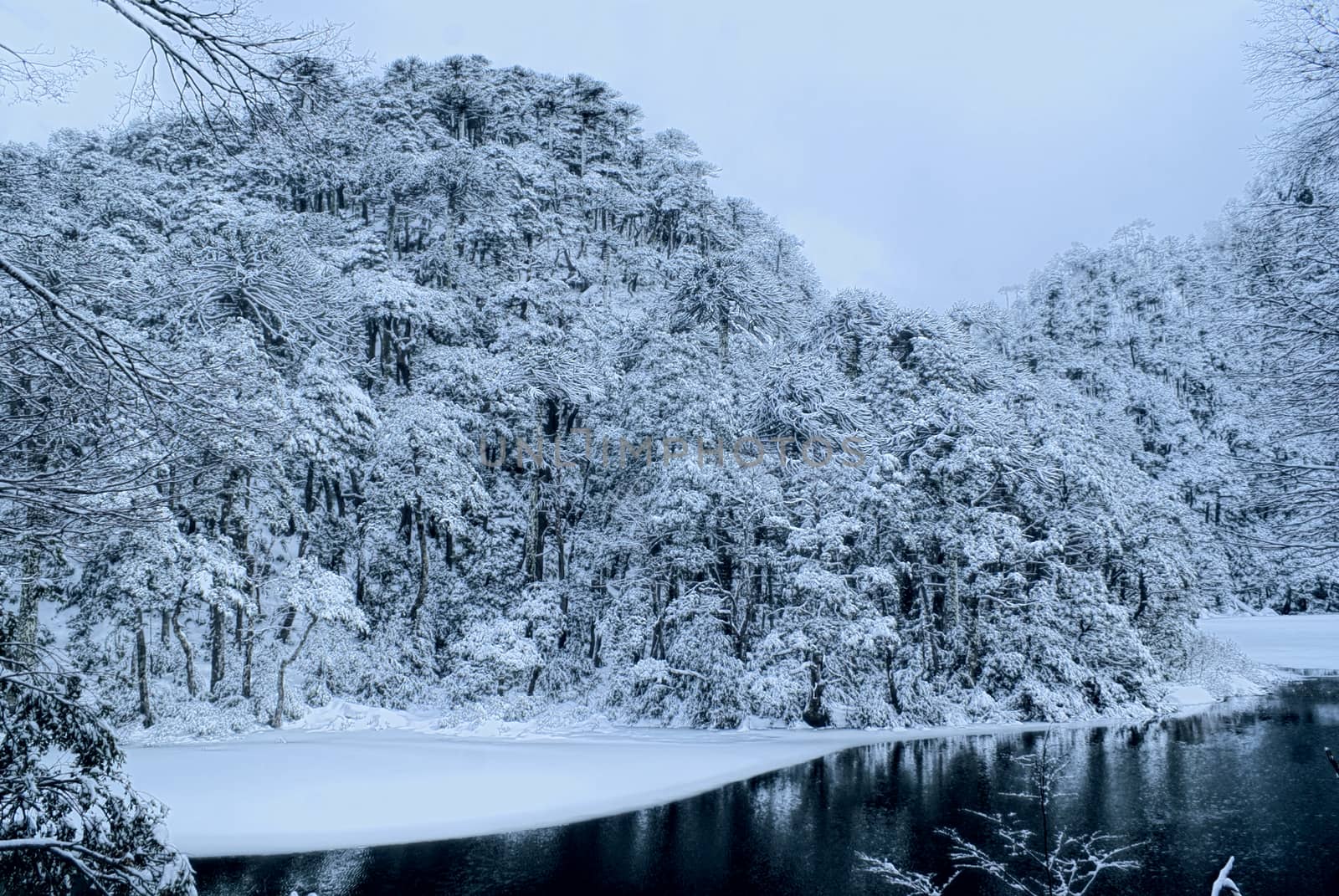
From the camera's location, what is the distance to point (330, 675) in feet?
67.7

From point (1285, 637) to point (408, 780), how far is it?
43376 millimetres

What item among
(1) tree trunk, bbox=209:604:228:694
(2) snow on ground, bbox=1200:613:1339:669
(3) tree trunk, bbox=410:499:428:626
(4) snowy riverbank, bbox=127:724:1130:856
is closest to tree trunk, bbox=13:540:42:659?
(4) snowy riverbank, bbox=127:724:1130:856

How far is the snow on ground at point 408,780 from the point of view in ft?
39.8

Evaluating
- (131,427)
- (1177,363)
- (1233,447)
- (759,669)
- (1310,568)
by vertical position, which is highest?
(1177,363)

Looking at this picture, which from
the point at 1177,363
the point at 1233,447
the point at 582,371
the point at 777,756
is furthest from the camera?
the point at 1177,363

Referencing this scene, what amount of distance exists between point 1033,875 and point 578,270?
31.6 m

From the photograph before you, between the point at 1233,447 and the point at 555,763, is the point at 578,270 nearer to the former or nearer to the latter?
the point at 555,763

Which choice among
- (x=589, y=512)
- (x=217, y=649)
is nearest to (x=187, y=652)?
(x=217, y=649)

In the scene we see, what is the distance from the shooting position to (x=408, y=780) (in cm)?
1421

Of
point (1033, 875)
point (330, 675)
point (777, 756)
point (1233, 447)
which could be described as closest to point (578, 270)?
point (330, 675)

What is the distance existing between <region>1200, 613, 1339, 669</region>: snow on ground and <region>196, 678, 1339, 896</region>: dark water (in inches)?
798

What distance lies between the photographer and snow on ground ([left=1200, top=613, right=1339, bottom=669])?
33844mm

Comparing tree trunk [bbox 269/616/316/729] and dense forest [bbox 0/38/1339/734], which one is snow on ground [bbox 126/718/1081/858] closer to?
tree trunk [bbox 269/616/316/729]

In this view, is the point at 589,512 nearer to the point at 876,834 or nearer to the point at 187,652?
the point at 187,652
